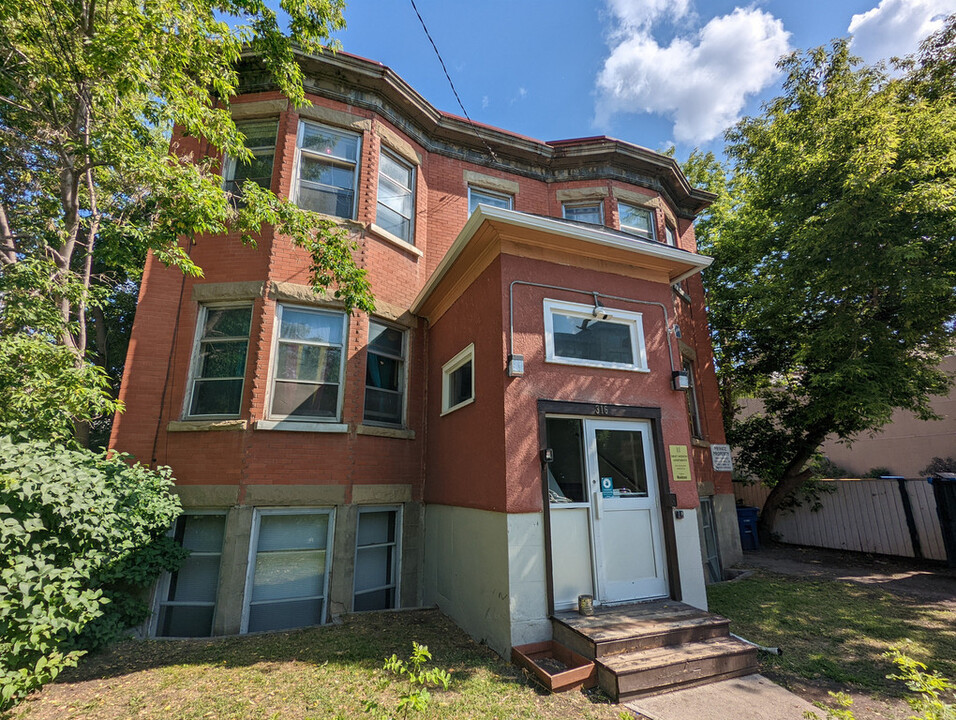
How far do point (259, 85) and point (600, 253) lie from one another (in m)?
6.96

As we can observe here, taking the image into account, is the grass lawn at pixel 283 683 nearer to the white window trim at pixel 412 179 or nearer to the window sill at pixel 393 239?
the window sill at pixel 393 239

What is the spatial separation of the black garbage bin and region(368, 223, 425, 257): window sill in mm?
12285

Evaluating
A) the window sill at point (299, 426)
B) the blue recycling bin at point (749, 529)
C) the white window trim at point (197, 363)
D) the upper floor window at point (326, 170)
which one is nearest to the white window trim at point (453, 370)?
the window sill at point (299, 426)

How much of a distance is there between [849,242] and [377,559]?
11.1 m

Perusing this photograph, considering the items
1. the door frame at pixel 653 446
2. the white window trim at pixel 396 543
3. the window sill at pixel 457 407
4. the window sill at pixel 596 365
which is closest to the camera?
the door frame at pixel 653 446

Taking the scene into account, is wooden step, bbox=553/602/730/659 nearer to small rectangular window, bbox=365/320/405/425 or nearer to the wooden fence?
small rectangular window, bbox=365/320/405/425

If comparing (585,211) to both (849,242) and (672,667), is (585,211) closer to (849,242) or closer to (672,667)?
(849,242)

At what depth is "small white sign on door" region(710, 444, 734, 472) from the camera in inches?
408

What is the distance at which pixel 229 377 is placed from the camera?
6.99 meters

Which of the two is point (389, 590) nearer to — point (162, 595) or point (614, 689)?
point (162, 595)

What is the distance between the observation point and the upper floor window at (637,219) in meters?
10.5

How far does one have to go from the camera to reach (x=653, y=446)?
20.0 ft

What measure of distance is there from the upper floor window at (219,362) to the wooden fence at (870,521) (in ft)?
47.7

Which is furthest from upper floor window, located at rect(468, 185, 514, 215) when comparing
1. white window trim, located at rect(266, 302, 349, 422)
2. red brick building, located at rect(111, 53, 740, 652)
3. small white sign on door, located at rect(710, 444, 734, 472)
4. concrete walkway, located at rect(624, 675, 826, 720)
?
concrete walkway, located at rect(624, 675, 826, 720)
